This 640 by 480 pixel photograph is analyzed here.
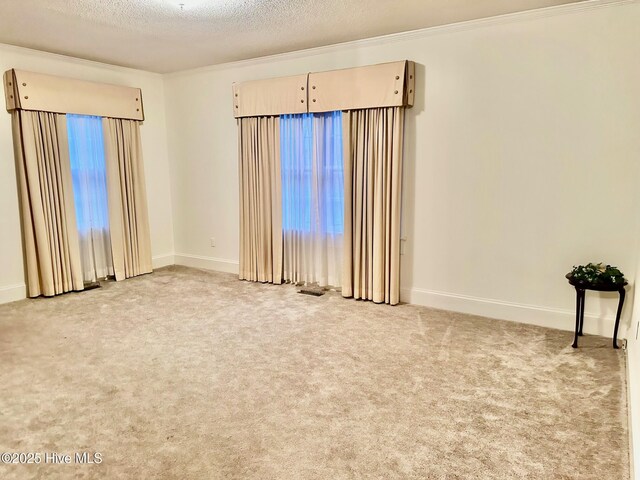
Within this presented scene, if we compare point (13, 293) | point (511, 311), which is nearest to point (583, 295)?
point (511, 311)

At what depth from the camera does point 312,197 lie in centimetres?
459

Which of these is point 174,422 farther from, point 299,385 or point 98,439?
point 299,385

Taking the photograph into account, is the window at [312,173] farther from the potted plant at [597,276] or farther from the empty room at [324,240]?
the potted plant at [597,276]

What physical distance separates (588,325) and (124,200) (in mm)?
4853

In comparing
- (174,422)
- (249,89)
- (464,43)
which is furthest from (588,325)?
(249,89)

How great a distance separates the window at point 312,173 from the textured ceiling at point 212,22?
779mm

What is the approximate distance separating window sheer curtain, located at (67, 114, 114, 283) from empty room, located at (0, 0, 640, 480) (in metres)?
0.02

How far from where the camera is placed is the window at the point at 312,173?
4.41m

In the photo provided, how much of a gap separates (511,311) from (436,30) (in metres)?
2.49

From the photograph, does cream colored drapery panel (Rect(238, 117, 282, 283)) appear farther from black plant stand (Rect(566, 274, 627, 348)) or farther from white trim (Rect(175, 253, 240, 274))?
black plant stand (Rect(566, 274, 627, 348))

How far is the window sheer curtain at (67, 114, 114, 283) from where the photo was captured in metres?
4.67

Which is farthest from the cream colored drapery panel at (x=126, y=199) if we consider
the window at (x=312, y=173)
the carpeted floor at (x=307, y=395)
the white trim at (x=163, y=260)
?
the window at (x=312, y=173)

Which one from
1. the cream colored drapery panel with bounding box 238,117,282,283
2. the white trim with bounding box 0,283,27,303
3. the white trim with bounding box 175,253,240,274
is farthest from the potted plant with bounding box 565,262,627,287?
the white trim with bounding box 0,283,27,303

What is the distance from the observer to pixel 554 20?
3271 mm
